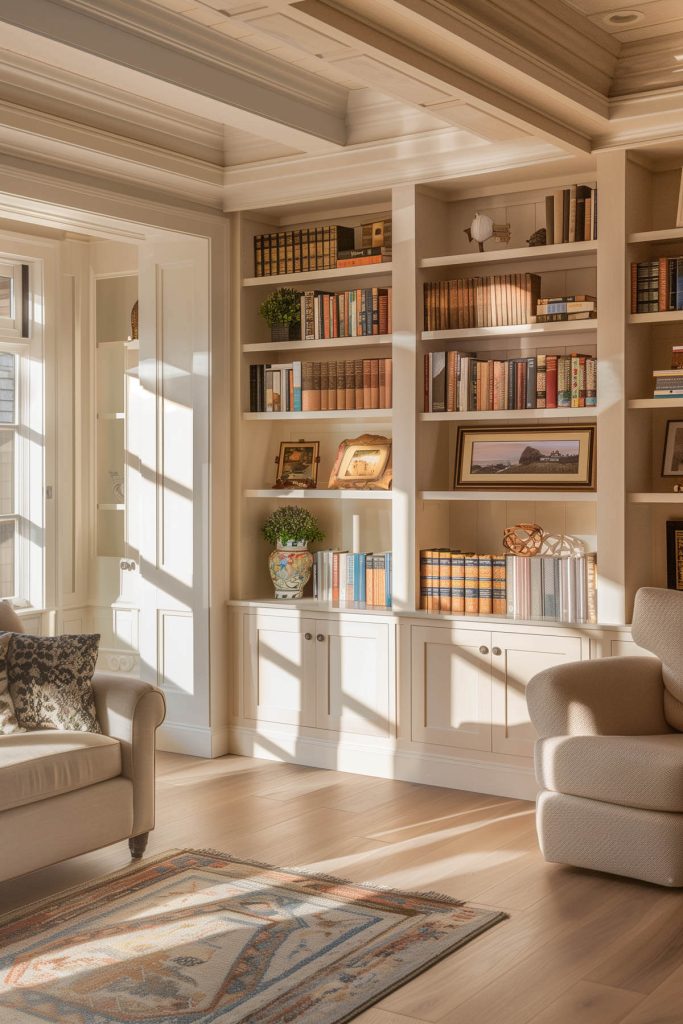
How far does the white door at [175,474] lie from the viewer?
227 inches

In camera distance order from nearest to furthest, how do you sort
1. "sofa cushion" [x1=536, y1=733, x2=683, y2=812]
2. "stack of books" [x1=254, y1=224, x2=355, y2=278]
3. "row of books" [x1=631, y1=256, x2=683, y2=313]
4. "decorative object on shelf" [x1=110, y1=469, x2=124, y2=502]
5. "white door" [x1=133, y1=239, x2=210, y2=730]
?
"sofa cushion" [x1=536, y1=733, x2=683, y2=812], "row of books" [x1=631, y1=256, x2=683, y2=313], "stack of books" [x1=254, y1=224, x2=355, y2=278], "white door" [x1=133, y1=239, x2=210, y2=730], "decorative object on shelf" [x1=110, y1=469, x2=124, y2=502]

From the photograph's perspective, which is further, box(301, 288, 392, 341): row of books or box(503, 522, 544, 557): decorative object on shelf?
box(301, 288, 392, 341): row of books

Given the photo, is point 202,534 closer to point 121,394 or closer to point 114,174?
point 121,394

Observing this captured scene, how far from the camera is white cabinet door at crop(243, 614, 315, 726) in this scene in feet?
18.6

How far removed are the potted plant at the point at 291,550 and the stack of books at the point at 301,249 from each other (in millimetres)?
1234

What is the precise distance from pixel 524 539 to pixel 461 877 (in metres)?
1.66

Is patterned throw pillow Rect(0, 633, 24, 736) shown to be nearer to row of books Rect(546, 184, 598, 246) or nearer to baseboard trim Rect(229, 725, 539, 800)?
baseboard trim Rect(229, 725, 539, 800)

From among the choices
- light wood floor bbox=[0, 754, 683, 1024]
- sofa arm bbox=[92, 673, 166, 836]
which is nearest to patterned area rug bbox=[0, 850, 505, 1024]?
light wood floor bbox=[0, 754, 683, 1024]

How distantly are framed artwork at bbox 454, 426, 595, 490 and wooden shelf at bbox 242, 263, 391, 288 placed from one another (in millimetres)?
870

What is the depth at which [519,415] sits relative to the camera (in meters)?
5.06

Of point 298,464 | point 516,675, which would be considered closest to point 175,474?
point 298,464

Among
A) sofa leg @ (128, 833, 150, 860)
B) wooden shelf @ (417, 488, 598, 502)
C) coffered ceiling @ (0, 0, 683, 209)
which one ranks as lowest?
sofa leg @ (128, 833, 150, 860)

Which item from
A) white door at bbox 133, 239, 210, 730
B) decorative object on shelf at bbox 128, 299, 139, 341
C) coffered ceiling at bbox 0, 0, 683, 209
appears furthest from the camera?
decorative object on shelf at bbox 128, 299, 139, 341

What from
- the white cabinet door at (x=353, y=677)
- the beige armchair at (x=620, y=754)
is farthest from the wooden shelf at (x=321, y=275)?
the beige armchair at (x=620, y=754)
